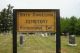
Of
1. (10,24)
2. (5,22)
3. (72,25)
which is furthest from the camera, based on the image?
(72,25)

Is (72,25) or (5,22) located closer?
(5,22)

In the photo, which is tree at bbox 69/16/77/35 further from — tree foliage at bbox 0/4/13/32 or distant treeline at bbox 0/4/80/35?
tree foliage at bbox 0/4/13/32

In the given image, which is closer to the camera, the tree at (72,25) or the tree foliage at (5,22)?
the tree foliage at (5,22)

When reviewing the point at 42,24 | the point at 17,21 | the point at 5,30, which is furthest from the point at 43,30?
the point at 5,30

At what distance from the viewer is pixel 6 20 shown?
94438mm

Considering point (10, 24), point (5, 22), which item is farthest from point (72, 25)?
point (5, 22)

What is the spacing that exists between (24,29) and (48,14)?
2.48 ft

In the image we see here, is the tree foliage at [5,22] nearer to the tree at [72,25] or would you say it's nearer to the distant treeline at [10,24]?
the distant treeline at [10,24]

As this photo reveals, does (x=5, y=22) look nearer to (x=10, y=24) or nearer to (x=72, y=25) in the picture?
(x=10, y=24)

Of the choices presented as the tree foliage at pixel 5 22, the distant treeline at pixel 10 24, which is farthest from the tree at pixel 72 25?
the tree foliage at pixel 5 22

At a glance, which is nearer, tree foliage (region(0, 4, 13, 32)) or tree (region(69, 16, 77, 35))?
tree foliage (region(0, 4, 13, 32))

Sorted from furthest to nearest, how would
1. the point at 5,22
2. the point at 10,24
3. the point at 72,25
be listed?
the point at 72,25
the point at 5,22
the point at 10,24

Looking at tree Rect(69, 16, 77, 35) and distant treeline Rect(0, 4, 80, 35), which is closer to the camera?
distant treeline Rect(0, 4, 80, 35)

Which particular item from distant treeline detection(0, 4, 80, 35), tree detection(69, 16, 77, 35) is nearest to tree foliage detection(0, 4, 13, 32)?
distant treeline detection(0, 4, 80, 35)
